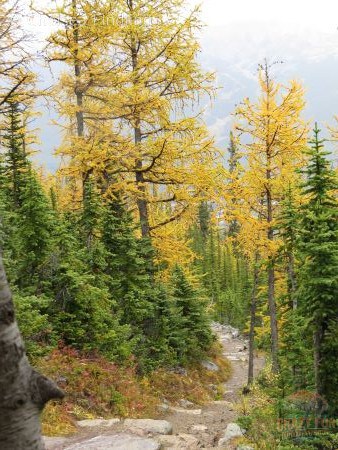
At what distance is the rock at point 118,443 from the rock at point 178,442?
35cm

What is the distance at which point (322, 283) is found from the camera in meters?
7.23

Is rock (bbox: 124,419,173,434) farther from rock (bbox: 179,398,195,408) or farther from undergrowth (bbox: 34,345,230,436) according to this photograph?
rock (bbox: 179,398,195,408)

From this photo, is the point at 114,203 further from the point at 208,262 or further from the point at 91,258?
the point at 208,262

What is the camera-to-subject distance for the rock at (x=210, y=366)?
18641 mm

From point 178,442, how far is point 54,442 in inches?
77.8

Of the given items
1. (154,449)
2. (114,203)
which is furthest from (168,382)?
(154,449)

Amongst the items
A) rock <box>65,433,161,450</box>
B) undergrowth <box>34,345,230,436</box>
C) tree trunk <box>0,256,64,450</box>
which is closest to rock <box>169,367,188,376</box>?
undergrowth <box>34,345,230,436</box>

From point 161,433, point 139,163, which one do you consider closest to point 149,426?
point 161,433

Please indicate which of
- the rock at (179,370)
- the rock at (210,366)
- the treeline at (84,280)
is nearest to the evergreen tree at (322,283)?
the treeline at (84,280)

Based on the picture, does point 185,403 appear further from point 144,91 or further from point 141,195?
point 144,91

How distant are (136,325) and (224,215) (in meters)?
4.79

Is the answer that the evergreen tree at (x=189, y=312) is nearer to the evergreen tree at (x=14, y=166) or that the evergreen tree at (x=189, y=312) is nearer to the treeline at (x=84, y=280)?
the treeline at (x=84, y=280)

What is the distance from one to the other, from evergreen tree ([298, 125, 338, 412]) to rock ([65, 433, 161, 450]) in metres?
3.06

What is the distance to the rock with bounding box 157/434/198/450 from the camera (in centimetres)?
653
